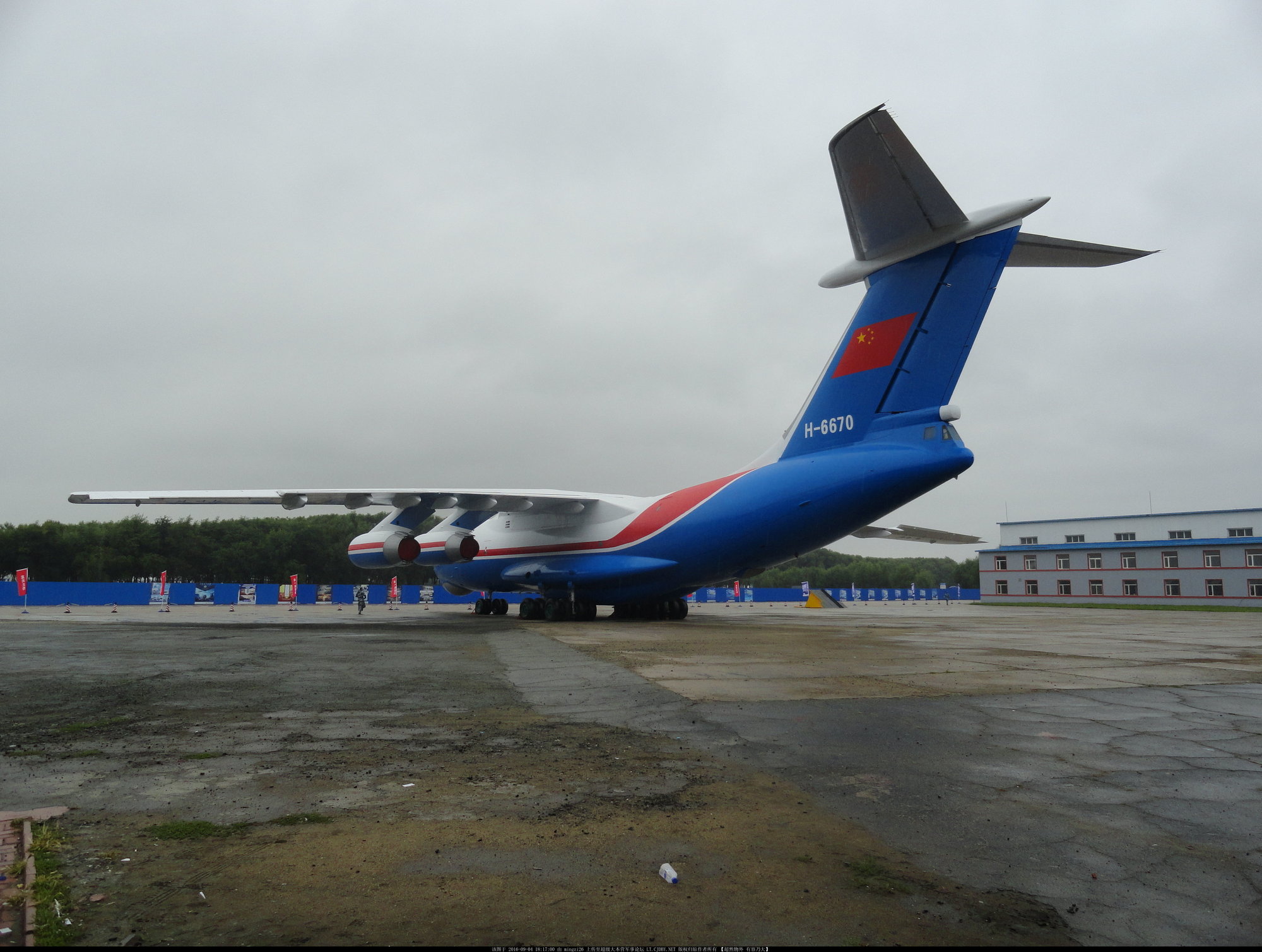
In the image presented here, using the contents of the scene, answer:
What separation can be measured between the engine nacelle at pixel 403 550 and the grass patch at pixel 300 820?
1641 cm

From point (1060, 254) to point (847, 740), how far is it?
10446mm

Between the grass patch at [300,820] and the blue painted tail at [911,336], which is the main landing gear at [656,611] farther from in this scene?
the grass patch at [300,820]

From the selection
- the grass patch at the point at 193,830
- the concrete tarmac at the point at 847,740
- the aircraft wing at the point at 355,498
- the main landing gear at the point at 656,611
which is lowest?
the main landing gear at the point at 656,611

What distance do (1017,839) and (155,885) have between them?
337 centimetres

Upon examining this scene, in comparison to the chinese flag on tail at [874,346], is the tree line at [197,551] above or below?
below

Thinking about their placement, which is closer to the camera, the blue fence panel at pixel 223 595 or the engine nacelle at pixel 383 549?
the engine nacelle at pixel 383 549

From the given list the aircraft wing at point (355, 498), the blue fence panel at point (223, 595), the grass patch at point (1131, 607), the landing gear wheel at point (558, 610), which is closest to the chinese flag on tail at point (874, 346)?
the aircraft wing at point (355, 498)

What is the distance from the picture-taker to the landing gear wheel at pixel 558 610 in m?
21.6

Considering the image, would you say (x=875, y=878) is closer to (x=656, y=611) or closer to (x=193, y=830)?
(x=193, y=830)

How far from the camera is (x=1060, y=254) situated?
40.0ft

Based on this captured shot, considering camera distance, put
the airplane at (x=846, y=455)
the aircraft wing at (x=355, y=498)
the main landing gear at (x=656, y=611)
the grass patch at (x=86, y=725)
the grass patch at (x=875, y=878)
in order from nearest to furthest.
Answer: the grass patch at (x=875, y=878), the grass patch at (x=86, y=725), the airplane at (x=846, y=455), the aircraft wing at (x=355, y=498), the main landing gear at (x=656, y=611)

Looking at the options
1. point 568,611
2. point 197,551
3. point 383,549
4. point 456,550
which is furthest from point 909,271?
point 197,551

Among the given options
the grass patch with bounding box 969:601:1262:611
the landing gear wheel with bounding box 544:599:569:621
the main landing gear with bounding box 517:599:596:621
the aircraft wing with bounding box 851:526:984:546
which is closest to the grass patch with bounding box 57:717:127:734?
the main landing gear with bounding box 517:599:596:621

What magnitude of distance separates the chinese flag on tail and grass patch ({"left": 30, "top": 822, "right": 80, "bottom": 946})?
1248 centimetres
